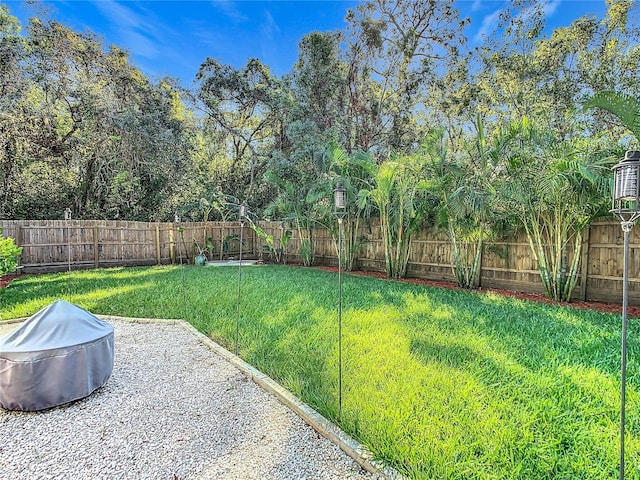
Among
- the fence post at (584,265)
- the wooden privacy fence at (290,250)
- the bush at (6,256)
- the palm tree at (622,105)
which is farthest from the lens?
the fence post at (584,265)

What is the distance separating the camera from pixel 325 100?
11.6 meters

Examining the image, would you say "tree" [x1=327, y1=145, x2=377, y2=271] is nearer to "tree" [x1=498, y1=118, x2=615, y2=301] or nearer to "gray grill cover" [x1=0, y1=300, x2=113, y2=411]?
"tree" [x1=498, y1=118, x2=615, y2=301]

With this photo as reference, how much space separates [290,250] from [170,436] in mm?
9771

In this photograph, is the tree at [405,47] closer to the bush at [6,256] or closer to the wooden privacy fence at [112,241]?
the wooden privacy fence at [112,241]

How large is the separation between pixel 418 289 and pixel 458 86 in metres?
8.67

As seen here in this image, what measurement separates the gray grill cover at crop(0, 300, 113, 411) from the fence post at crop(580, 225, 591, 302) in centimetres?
699

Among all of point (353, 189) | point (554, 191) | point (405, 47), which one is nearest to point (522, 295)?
point (554, 191)

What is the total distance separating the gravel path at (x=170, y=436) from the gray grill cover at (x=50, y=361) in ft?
0.37

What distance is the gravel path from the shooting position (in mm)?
1937

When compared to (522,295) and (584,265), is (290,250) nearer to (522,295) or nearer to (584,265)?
(522,295)

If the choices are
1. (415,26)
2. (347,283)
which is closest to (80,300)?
(347,283)

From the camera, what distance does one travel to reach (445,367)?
9.80 feet

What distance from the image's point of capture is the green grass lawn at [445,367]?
194 cm

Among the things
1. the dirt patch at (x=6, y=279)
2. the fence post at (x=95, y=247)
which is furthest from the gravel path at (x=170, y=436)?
the fence post at (x=95, y=247)
